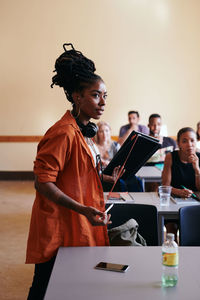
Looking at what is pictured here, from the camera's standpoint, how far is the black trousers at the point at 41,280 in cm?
179

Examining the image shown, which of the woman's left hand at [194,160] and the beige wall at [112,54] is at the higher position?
the beige wall at [112,54]

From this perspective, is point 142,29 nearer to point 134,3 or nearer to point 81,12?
point 134,3

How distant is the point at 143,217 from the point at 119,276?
38.7 inches

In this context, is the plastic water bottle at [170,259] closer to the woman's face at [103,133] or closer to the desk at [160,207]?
the desk at [160,207]

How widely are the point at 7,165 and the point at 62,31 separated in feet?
10.7

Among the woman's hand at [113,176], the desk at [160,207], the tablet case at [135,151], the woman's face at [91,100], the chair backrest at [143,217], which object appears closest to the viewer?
the woman's face at [91,100]

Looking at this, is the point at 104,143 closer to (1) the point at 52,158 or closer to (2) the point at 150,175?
(2) the point at 150,175

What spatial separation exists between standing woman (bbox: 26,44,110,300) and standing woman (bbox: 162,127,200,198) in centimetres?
173

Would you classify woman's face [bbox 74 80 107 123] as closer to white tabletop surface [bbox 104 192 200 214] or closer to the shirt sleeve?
the shirt sleeve

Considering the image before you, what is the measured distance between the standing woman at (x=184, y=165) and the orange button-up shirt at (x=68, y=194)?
1791 millimetres

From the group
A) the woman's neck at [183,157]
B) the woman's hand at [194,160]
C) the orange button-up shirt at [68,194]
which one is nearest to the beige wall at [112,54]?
the woman's neck at [183,157]

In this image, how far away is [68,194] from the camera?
5.70ft

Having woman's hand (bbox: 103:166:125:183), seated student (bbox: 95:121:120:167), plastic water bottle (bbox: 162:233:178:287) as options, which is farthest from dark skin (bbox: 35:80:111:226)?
seated student (bbox: 95:121:120:167)

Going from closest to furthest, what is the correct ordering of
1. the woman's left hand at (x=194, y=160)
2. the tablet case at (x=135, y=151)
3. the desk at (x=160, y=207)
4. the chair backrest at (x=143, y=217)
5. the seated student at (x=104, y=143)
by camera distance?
the tablet case at (x=135, y=151), the chair backrest at (x=143, y=217), the desk at (x=160, y=207), the woman's left hand at (x=194, y=160), the seated student at (x=104, y=143)
